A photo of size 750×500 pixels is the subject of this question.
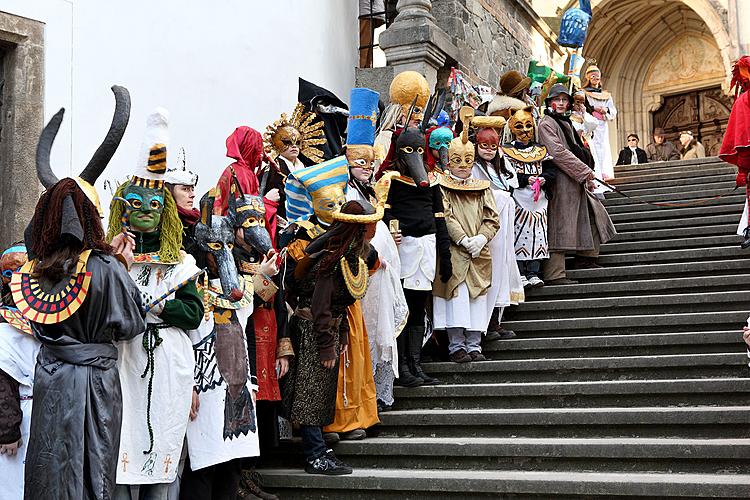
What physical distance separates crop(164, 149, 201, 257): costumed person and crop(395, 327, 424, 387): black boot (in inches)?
79.3

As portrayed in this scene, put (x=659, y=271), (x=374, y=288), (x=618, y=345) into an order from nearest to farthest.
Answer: (x=374, y=288) → (x=618, y=345) → (x=659, y=271)

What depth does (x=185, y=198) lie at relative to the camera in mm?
5336

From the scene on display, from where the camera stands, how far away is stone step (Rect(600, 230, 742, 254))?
868 centimetres

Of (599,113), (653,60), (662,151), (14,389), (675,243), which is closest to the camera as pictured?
(14,389)

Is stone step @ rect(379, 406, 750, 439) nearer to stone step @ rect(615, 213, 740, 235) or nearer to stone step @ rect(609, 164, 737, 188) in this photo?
stone step @ rect(615, 213, 740, 235)

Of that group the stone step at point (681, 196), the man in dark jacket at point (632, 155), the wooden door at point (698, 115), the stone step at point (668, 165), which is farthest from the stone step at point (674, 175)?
the wooden door at point (698, 115)

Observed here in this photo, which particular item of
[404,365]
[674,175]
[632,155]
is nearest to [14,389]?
[404,365]

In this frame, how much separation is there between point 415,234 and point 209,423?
2517 mm

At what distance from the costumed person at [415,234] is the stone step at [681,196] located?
3.86 metres

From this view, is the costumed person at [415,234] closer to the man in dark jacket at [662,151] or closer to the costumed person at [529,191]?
the costumed person at [529,191]

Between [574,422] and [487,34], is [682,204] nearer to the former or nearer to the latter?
[574,422]

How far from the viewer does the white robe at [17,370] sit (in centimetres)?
429

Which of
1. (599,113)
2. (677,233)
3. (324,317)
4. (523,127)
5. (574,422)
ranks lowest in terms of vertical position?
(574,422)

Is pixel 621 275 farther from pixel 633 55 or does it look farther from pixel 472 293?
pixel 633 55
